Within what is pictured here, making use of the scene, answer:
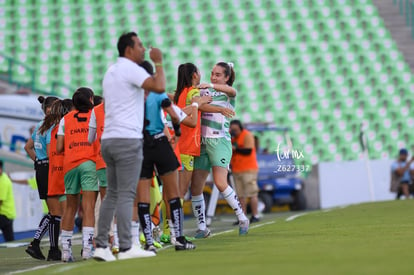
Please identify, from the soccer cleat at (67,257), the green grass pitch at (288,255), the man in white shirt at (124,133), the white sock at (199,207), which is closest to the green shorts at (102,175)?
the soccer cleat at (67,257)

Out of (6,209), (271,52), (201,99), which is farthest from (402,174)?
(201,99)

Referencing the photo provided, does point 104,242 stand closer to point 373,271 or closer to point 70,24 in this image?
point 373,271

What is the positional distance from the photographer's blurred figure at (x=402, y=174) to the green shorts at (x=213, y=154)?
1527cm

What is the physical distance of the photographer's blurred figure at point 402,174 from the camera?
88.3ft

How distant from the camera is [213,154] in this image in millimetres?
12164

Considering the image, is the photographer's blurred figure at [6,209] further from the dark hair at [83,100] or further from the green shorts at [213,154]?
the dark hair at [83,100]

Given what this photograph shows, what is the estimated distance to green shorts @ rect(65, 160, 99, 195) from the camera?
10.7 meters

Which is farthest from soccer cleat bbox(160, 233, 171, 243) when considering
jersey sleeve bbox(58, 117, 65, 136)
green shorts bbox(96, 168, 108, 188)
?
jersey sleeve bbox(58, 117, 65, 136)

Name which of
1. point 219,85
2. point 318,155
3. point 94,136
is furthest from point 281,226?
point 318,155

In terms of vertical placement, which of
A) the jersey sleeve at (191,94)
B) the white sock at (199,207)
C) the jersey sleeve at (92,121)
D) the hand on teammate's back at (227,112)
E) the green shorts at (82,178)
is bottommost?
the white sock at (199,207)

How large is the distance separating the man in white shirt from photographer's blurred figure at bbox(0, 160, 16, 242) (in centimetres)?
1052

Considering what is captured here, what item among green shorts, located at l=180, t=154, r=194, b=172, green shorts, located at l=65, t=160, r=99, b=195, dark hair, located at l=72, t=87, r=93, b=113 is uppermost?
dark hair, located at l=72, t=87, r=93, b=113

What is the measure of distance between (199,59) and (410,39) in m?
7.67

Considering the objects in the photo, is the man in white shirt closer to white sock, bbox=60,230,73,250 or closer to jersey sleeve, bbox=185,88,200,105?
white sock, bbox=60,230,73,250
